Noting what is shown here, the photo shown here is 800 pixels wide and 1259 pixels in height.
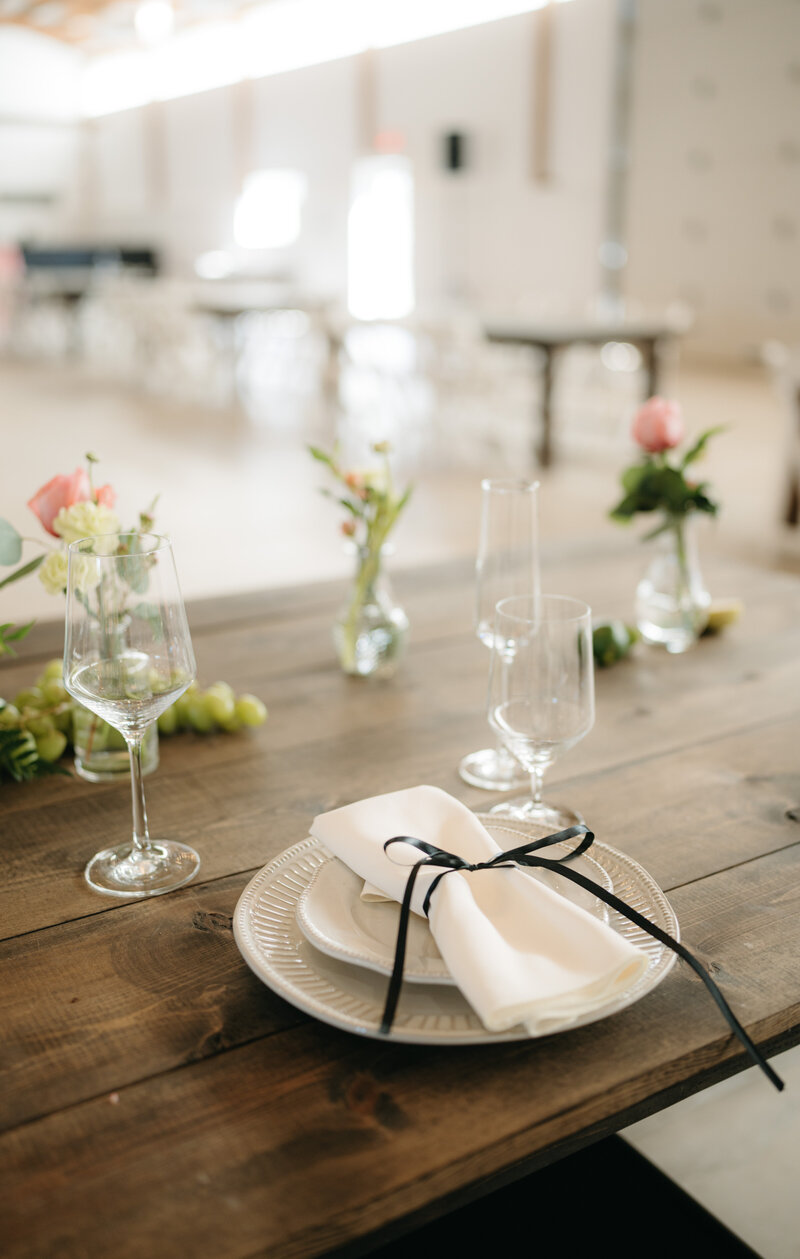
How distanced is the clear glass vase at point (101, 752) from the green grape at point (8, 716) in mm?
73

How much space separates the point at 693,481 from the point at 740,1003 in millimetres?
1025

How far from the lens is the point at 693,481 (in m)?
1.73

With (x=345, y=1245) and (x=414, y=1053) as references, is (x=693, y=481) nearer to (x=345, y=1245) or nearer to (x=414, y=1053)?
(x=414, y=1053)

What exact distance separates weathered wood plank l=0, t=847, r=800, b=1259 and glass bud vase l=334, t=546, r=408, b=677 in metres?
0.80

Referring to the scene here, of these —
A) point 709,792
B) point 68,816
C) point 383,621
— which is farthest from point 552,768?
point 68,816

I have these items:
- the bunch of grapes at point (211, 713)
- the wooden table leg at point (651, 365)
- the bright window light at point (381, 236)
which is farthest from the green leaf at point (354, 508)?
the bright window light at point (381, 236)

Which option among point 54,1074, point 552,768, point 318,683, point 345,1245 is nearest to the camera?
point 345,1245

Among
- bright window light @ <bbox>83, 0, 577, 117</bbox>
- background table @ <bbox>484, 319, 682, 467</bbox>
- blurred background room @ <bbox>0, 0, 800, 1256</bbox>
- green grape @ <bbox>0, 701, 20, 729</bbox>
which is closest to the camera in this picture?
green grape @ <bbox>0, 701, 20, 729</bbox>

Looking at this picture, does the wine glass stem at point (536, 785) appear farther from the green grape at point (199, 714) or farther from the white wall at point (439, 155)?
the white wall at point (439, 155)

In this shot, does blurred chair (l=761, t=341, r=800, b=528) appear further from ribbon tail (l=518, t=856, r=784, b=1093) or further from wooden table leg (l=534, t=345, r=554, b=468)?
ribbon tail (l=518, t=856, r=784, b=1093)

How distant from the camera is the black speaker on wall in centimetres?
1225

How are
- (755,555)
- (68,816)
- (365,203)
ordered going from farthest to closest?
(365,203) → (755,555) → (68,816)

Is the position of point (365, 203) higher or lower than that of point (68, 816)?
higher

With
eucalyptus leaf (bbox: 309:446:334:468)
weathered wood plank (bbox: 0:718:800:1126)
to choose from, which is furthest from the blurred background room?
eucalyptus leaf (bbox: 309:446:334:468)
